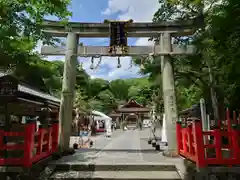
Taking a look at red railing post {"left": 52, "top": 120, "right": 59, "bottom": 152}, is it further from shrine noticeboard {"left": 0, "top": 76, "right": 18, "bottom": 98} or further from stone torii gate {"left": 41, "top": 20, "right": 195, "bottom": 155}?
shrine noticeboard {"left": 0, "top": 76, "right": 18, "bottom": 98}

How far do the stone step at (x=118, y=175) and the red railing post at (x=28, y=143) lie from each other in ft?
2.90

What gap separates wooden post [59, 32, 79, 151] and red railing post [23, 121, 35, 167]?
2058mm

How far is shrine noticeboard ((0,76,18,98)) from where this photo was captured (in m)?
5.10

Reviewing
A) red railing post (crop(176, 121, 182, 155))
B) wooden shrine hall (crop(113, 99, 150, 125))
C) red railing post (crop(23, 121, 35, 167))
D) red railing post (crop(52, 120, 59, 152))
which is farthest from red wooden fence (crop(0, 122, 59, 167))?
wooden shrine hall (crop(113, 99, 150, 125))

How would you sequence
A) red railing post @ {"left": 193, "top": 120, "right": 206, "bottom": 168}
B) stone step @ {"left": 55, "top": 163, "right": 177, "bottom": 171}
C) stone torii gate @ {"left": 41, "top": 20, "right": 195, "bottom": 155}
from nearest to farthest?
red railing post @ {"left": 193, "top": 120, "right": 206, "bottom": 168} < stone step @ {"left": 55, "top": 163, "right": 177, "bottom": 171} < stone torii gate @ {"left": 41, "top": 20, "right": 195, "bottom": 155}

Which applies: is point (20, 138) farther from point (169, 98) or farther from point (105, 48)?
point (169, 98)

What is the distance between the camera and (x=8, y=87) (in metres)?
5.13

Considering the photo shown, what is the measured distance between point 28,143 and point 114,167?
2408 mm

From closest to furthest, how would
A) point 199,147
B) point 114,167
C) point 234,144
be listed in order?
1. point 199,147
2. point 234,144
3. point 114,167

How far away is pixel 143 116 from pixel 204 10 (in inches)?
1249

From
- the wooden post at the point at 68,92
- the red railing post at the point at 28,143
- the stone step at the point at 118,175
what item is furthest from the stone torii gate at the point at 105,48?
the red railing post at the point at 28,143

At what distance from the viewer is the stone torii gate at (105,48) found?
6.87 metres

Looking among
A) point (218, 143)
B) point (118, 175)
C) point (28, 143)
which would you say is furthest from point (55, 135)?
point (218, 143)

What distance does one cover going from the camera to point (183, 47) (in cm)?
714
